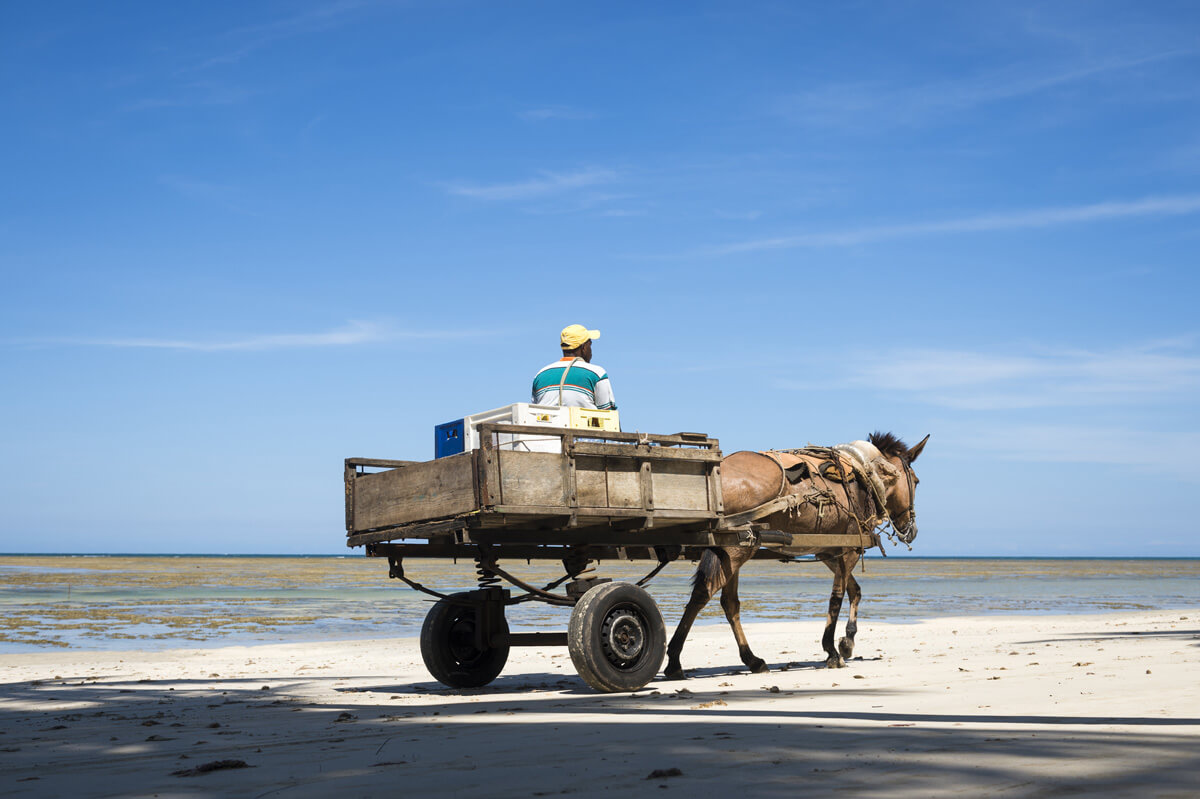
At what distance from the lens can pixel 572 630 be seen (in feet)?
31.3

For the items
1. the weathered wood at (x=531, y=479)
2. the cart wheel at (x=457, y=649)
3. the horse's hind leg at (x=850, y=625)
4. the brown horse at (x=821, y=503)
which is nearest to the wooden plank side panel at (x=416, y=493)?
the weathered wood at (x=531, y=479)

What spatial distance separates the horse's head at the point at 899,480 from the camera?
44.9 feet

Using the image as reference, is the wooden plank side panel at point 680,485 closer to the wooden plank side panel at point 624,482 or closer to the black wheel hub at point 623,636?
the wooden plank side panel at point 624,482

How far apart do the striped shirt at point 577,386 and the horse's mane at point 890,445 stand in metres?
5.10

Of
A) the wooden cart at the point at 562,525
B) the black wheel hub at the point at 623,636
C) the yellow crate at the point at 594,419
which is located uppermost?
the yellow crate at the point at 594,419

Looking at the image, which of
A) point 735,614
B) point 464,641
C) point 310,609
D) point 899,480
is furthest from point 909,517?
point 310,609

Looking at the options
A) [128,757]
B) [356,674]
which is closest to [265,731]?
[128,757]

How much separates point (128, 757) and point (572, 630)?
3.90 meters

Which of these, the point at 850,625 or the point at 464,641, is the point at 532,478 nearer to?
the point at 464,641

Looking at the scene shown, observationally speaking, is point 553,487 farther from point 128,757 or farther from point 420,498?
point 128,757

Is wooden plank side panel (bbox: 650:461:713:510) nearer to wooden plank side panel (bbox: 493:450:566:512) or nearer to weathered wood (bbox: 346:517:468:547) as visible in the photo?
wooden plank side panel (bbox: 493:450:566:512)

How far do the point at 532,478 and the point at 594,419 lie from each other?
103 cm

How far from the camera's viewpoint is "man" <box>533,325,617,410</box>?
10.2 meters

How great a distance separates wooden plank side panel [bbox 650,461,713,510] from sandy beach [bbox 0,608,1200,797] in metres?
1.68
